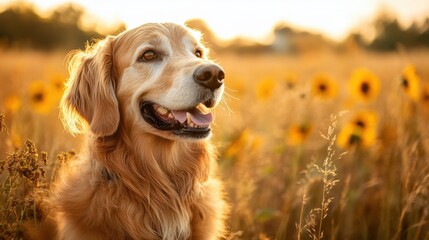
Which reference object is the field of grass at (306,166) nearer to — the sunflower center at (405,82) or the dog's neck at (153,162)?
the sunflower center at (405,82)

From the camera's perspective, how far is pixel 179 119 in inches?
101

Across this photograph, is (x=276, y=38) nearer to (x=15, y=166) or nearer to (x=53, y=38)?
(x=53, y=38)

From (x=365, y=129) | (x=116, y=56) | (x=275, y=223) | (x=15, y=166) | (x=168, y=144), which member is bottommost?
(x=275, y=223)

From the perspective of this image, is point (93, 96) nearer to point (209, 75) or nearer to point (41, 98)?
point (209, 75)

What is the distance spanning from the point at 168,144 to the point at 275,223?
1.32 metres

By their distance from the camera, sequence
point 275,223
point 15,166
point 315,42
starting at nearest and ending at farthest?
point 15,166, point 275,223, point 315,42

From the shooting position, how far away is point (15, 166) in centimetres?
217

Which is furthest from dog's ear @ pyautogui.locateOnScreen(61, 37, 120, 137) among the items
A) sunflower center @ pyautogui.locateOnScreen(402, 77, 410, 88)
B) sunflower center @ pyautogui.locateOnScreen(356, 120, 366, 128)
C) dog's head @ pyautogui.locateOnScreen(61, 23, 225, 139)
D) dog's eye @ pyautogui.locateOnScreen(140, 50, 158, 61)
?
sunflower center @ pyautogui.locateOnScreen(402, 77, 410, 88)

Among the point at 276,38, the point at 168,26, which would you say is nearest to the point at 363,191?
the point at 168,26

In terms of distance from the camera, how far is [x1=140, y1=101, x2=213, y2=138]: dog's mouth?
8.29 feet

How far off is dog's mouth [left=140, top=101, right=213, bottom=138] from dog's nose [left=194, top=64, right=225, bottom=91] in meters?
→ 0.20

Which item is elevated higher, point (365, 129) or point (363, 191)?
point (365, 129)

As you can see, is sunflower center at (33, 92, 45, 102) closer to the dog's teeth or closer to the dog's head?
the dog's head

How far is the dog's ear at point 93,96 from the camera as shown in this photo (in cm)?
254
